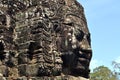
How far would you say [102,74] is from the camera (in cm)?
3306

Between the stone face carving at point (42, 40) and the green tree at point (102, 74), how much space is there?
21246 mm

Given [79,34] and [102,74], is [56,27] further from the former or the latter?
[102,74]

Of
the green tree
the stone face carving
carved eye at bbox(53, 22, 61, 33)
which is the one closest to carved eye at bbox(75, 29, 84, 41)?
the stone face carving

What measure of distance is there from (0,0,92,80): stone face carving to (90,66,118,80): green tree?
2125 centimetres

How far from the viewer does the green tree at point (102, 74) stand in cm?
3279

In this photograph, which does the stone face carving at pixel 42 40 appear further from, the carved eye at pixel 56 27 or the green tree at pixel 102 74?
the green tree at pixel 102 74

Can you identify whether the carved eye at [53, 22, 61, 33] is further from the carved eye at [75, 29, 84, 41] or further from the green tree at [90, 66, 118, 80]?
the green tree at [90, 66, 118, 80]

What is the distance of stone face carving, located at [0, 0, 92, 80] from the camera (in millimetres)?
10641

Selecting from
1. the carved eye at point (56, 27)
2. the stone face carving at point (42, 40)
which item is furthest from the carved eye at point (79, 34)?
the carved eye at point (56, 27)

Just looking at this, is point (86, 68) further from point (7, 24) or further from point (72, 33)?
point (7, 24)

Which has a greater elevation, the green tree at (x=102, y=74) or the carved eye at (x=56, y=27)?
the carved eye at (x=56, y=27)

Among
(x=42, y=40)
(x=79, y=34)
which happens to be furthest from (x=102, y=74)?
(x=42, y=40)

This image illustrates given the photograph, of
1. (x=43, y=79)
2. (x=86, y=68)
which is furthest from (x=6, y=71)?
(x=86, y=68)

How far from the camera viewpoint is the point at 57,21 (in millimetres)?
11430
